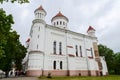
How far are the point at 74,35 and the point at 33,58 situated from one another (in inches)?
681

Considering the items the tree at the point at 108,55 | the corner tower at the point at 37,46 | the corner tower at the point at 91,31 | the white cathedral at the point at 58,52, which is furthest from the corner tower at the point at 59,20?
the tree at the point at 108,55

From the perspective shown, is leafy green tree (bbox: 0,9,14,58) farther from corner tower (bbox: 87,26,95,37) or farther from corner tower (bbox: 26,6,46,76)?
corner tower (bbox: 87,26,95,37)

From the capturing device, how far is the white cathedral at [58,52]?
33.9 metres

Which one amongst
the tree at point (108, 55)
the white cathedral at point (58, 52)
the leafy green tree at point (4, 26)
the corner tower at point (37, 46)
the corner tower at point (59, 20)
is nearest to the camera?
the leafy green tree at point (4, 26)

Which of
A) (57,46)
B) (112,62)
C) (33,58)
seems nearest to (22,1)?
(33,58)

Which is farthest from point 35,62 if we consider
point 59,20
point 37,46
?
point 59,20

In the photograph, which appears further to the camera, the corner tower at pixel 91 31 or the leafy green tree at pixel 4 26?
the corner tower at pixel 91 31

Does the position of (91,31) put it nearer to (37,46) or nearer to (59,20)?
(59,20)

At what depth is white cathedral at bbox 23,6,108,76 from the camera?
111 ft

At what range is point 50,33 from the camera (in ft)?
128

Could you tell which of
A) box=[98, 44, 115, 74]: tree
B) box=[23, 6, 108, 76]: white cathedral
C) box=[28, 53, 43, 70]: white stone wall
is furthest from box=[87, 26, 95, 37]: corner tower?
box=[98, 44, 115, 74]: tree

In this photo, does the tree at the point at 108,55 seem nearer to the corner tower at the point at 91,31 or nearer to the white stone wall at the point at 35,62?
the corner tower at the point at 91,31

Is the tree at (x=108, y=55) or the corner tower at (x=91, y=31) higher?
the corner tower at (x=91, y=31)

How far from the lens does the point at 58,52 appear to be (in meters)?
38.8
